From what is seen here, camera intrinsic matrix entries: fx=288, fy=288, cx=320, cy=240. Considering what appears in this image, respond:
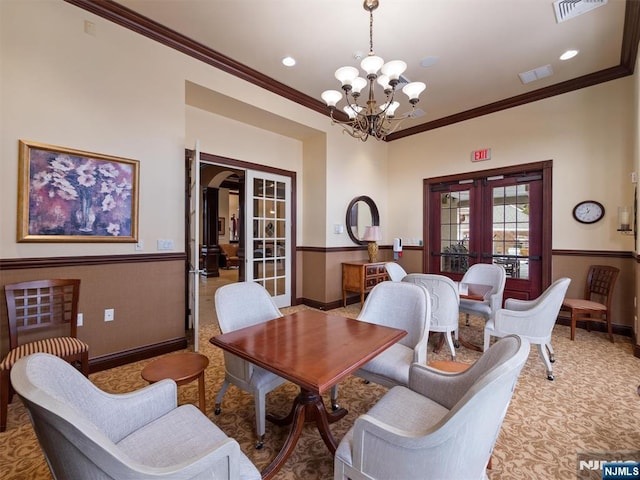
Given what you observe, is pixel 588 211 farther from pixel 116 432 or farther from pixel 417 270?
pixel 116 432

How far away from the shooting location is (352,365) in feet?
4.49

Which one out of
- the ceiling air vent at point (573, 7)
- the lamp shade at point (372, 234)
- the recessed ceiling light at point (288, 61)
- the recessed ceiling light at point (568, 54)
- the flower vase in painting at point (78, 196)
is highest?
the recessed ceiling light at point (568, 54)

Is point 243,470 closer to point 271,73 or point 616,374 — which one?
point 616,374

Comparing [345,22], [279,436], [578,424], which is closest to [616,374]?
[578,424]

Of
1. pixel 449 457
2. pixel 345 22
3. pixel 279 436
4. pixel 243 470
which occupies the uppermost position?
pixel 345 22

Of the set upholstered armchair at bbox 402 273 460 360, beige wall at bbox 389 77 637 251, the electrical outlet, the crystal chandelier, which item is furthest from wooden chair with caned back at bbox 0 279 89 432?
beige wall at bbox 389 77 637 251

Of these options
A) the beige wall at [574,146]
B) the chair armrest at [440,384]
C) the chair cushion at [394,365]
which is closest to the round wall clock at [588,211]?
the beige wall at [574,146]

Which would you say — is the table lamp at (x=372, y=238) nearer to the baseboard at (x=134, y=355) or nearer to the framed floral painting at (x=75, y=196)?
the baseboard at (x=134, y=355)

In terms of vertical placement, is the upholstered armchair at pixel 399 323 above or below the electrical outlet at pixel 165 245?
below

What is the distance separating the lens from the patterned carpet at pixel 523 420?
168 centimetres

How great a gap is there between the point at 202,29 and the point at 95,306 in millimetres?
2995

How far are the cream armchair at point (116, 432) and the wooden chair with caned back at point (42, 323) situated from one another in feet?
4.29

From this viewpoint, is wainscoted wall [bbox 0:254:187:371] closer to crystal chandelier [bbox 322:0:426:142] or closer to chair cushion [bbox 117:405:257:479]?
chair cushion [bbox 117:405:257:479]

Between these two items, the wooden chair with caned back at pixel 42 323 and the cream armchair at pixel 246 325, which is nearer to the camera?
the cream armchair at pixel 246 325
